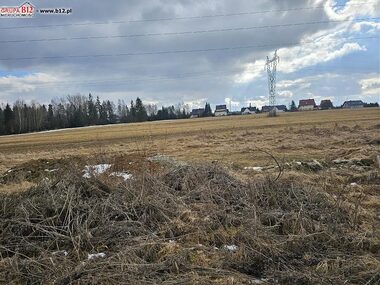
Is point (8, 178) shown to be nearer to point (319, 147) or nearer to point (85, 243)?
point (85, 243)

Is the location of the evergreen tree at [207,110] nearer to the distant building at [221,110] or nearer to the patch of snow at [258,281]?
the distant building at [221,110]

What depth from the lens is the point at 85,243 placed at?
5.84m

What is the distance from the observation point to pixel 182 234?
6.12m

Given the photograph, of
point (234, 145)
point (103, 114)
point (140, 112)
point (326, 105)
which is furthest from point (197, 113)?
point (234, 145)

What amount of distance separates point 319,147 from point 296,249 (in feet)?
51.4

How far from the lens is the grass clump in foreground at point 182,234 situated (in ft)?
15.8

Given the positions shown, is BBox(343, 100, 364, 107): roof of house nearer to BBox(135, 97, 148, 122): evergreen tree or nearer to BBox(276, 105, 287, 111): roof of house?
BBox(276, 105, 287, 111): roof of house

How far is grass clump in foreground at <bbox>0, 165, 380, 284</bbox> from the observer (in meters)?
4.82

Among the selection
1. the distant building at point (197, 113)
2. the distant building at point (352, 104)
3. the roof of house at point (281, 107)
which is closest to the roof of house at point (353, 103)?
the distant building at point (352, 104)

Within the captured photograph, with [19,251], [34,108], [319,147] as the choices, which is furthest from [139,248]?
[34,108]

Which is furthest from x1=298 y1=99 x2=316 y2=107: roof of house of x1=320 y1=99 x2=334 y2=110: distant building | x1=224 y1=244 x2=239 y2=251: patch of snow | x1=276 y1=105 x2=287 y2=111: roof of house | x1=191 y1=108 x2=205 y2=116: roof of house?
x1=224 y1=244 x2=239 y2=251: patch of snow

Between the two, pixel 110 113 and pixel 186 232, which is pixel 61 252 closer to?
pixel 186 232

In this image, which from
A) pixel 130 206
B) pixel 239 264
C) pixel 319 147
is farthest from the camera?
pixel 319 147

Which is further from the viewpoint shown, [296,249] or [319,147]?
[319,147]
